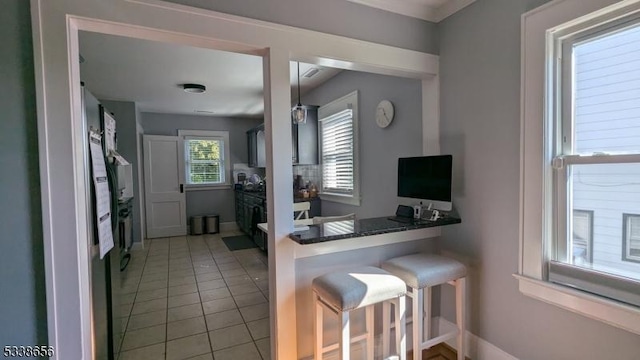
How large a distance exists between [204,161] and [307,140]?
3.32 metres

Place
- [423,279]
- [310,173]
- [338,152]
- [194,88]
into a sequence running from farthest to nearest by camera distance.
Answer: [310,173] < [194,88] < [338,152] < [423,279]

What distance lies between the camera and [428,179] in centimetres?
212

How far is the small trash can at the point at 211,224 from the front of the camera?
250 inches

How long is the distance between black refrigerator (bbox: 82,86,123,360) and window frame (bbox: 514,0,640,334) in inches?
94.4

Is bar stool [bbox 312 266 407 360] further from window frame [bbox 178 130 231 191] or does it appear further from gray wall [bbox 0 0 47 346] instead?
window frame [bbox 178 130 231 191]

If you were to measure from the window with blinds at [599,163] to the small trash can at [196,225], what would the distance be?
6.04m

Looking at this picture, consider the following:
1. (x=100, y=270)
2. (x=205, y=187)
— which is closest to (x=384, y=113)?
(x=100, y=270)

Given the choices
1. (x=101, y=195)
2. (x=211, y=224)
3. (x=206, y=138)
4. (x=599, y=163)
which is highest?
(x=206, y=138)

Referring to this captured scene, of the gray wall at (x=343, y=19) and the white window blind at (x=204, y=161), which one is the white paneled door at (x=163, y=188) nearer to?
the white window blind at (x=204, y=161)

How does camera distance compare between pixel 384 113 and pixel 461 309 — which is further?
pixel 384 113

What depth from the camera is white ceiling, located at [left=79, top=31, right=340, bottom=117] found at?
9.68 ft

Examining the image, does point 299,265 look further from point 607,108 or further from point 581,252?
point 607,108

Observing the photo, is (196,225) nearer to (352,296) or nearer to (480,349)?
(352,296)

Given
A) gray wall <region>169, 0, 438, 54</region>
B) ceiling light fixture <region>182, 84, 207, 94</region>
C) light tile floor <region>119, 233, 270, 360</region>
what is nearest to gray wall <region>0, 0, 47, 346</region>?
gray wall <region>169, 0, 438, 54</region>
